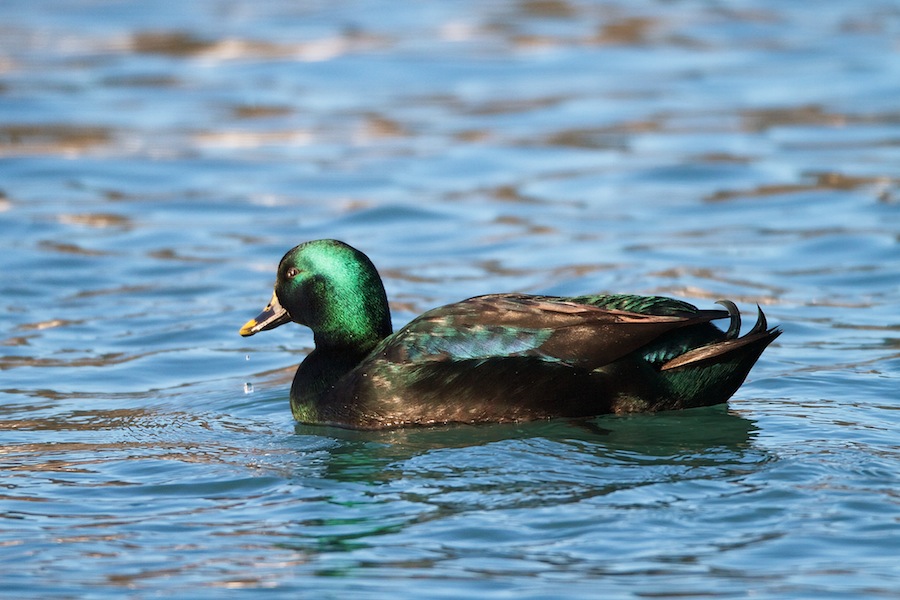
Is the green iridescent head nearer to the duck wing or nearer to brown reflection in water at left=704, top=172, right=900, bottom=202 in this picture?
the duck wing

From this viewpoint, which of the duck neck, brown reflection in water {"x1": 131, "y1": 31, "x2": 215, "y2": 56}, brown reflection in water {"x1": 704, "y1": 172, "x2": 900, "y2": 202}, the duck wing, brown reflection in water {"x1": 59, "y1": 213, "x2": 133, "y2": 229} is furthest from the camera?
brown reflection in water {"x1": 131, "y1": 31, "x2": 215, "y2": 56}

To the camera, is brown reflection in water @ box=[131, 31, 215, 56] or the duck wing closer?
the duck wing

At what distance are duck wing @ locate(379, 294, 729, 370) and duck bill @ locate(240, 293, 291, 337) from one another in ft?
2.66

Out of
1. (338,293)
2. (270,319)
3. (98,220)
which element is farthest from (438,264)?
(338,293)

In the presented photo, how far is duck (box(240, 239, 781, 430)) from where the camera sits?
6.98 metres

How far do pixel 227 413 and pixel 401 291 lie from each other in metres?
3.03

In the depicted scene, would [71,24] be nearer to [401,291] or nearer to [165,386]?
[401,291]

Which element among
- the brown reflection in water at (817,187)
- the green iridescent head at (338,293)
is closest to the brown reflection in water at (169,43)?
the brown reflection in water at (817,187)

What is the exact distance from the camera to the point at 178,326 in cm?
1006

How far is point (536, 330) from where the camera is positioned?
7066 mm

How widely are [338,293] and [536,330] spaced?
1.11m

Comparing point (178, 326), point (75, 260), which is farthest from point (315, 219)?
point (178, 326)

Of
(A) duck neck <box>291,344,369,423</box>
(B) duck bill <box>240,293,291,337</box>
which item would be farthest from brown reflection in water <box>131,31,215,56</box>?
(A) duck neck <box>291,344,369,423</box>

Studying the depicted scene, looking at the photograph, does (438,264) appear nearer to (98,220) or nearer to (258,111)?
(98,220)
